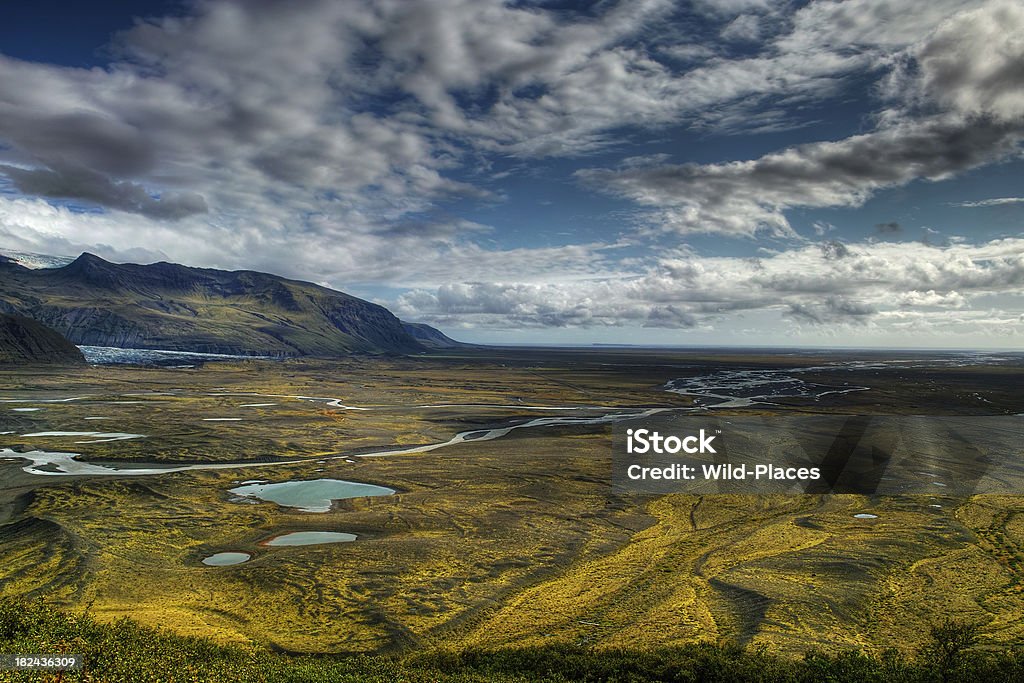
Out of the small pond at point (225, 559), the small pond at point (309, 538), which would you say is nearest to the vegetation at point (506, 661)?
the small pond at point (225, 559)

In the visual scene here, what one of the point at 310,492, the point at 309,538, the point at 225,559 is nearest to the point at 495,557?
the point at 309,538

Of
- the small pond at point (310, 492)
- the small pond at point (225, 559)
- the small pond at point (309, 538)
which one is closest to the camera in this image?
the small pond at point (225, 559)

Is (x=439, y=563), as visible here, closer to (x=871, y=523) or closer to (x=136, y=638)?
(x=136, y=638)

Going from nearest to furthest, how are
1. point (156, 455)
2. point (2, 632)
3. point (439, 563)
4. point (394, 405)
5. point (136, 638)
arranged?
point (2, 632)
point (136, 638)
point (439, 563)
point (156, 455)
point (394, 405)

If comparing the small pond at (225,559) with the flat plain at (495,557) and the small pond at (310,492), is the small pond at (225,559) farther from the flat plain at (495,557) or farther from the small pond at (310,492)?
the small pond at (310,492)

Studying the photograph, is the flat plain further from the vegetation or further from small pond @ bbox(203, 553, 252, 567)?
the vegetation

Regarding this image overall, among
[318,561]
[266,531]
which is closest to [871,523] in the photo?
[318,561]

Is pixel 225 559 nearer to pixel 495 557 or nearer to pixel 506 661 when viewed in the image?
pixel 495 557

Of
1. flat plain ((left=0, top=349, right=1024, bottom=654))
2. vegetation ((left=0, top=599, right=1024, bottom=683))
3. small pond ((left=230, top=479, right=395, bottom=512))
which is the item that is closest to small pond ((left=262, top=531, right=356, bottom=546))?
flat plain ((left=0, top=349, right=1024, bottom=654))
